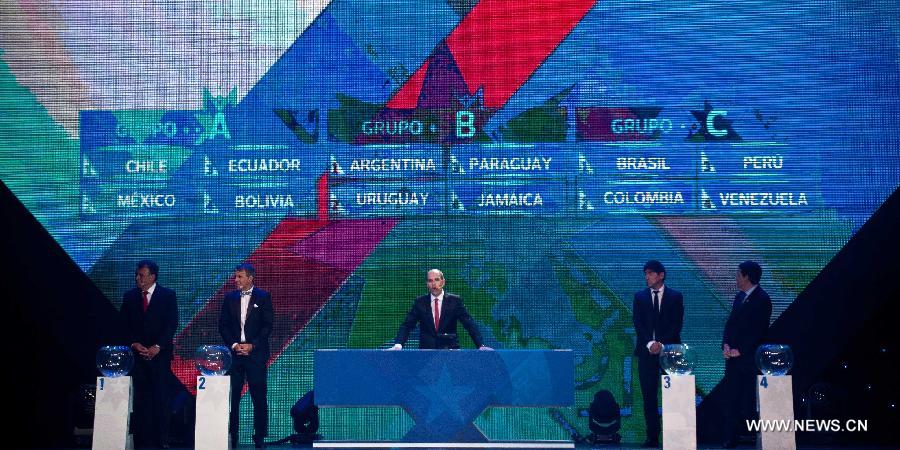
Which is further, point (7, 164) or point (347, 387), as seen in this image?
point (7, 164)

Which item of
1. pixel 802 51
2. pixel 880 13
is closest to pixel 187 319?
pixel 802 51

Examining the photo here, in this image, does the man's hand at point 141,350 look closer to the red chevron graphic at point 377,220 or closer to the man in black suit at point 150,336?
the man in black suit at point 150,336

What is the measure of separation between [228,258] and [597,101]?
3.57 meters

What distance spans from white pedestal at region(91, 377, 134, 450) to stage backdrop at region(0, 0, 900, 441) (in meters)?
1.29

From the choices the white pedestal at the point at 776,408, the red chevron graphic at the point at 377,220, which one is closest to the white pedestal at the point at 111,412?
the red chevron graphic at the point at 377,220

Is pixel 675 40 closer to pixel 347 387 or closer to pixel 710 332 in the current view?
pixel 710 332

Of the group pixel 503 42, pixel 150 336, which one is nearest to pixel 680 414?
pixel 503 42

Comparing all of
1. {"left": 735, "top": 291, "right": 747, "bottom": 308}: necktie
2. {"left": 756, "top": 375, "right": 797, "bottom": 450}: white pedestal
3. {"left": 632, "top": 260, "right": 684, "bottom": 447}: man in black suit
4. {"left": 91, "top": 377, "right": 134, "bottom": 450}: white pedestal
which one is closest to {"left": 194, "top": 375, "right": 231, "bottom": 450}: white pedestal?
{"left": 91, "top": 377, "right": 134, "bottom": 450}: white pedestal

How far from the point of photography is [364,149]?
28.6 ft

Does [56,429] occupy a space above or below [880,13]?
below

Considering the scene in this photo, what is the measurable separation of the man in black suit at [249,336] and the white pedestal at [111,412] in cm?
90

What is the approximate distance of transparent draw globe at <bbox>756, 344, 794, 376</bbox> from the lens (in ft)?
23.3

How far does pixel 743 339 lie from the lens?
26.0ft

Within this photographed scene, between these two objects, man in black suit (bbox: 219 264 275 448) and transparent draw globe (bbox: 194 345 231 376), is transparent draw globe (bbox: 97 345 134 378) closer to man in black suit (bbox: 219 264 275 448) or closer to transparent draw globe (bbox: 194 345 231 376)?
transparent draw globe (bbox: 194 345 231 376)
